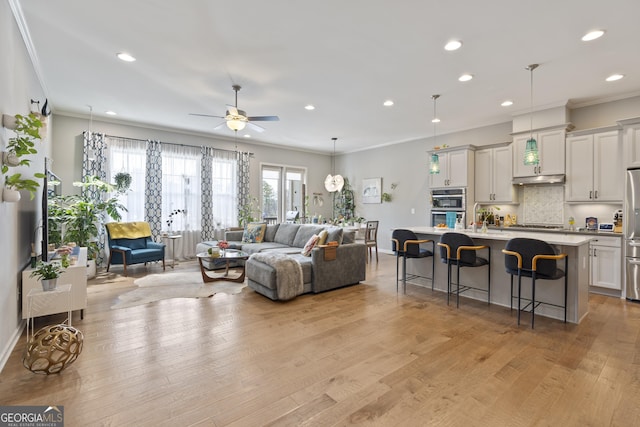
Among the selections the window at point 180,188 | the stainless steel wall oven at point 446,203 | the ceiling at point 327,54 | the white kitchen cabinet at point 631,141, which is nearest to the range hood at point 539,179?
the white kitchen cabinet at point 631,141

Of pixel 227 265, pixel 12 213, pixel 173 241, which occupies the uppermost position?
pixel 12 213

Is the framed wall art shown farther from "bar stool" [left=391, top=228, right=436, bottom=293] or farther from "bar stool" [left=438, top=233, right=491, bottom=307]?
"bar stool" [left=438, top=233, right=491, bottom=307]

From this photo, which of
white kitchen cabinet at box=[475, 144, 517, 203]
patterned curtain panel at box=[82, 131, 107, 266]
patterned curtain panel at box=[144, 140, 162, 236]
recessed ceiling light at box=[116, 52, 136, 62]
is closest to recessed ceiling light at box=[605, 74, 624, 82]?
white kitchen cabinet at box=[475, 144, 517, 203]

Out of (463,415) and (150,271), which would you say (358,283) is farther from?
(150,271)

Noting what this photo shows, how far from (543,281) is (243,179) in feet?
21.8

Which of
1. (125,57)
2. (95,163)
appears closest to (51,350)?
(125,57)

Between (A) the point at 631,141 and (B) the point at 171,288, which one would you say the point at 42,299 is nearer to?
(B) the point at 171,288

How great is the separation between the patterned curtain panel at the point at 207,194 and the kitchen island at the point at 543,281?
195 inches

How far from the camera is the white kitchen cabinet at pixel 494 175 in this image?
587 cm

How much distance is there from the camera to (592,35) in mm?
3160

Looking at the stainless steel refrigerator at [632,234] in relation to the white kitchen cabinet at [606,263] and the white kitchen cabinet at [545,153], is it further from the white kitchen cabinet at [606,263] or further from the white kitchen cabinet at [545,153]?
the white kitchen cabinet at [545,153]

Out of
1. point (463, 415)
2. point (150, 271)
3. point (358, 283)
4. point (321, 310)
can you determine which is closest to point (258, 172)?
point (150, 271)

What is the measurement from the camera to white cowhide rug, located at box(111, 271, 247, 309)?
4238mm

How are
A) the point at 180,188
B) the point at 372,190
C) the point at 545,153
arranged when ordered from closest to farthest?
the point at 545,153 → the point at 180,188 → the point at 372,190
